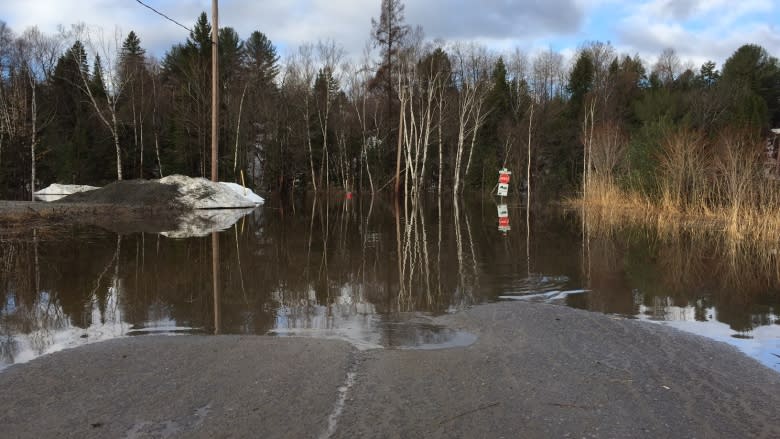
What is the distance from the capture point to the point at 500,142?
161 ft

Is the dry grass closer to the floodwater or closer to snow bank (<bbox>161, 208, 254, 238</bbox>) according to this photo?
the floodwater

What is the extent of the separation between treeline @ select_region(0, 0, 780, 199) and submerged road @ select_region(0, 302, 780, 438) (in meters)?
31.7

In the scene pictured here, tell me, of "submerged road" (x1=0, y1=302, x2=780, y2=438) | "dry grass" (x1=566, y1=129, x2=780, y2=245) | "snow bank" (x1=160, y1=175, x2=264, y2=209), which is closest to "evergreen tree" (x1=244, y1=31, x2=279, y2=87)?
"snow bank" (x1=160, y1=175, x2=264, y2=209)

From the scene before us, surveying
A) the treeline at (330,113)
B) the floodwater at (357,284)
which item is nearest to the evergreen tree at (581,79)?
the treeline at (330,113)

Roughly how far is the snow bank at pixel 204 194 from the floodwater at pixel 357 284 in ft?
27.6

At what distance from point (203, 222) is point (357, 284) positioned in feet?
39.1

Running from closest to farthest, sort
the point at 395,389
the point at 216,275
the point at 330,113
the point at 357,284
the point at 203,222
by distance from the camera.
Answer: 1. the point at 395,389
2. the point at 357,284
3. the point at 216,275
4. the point at 203,222
5. the point at 330,113

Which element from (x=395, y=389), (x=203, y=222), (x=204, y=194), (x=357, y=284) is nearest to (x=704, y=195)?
(x=357, y=284)

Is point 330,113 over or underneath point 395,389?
over

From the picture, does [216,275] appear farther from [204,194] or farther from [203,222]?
[204,194]

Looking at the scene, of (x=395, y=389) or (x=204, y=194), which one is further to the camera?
(x=204, y=194)

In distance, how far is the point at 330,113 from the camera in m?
48.6

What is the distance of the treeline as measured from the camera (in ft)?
124

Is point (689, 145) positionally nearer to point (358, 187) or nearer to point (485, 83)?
point (485, 83)
